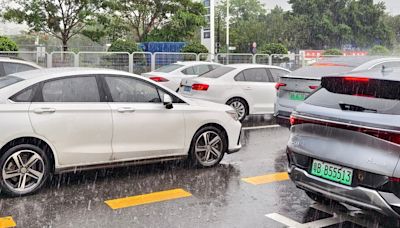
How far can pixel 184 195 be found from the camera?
5527mm

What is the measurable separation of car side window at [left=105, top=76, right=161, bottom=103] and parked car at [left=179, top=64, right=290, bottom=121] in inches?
162

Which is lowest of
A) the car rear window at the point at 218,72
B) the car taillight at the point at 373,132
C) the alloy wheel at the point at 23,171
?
the alloy wheel at the point at 23,171

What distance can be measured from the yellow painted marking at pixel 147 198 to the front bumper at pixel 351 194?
4.98ft

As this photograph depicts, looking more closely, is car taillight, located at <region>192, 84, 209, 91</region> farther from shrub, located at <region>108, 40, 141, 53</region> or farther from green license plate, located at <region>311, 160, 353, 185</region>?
shrub, located at <region>108, 40, 141, 53</region>

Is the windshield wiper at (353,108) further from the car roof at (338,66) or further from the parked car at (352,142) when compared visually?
the car roof at (338,66)

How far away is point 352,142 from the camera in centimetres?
407

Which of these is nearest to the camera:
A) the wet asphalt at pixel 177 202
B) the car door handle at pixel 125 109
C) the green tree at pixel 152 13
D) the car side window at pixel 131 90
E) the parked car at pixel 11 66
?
the wet asphalt at pixel 177 202

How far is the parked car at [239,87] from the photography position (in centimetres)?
1053

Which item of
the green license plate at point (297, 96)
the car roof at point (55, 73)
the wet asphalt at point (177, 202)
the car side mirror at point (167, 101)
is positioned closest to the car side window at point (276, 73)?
the green license plate at point (297, 96)

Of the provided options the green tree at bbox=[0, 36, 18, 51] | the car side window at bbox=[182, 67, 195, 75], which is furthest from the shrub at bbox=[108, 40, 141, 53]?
the car side window at bbox=[182, 67, 195, 75]

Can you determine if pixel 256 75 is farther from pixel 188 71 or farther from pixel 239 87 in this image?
pixel 188 71

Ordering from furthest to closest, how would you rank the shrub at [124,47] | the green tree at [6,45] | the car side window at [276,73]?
the shrub at [124,47], the green tree at [6,45], the car side window at [276,73]

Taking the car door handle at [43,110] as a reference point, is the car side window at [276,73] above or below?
above

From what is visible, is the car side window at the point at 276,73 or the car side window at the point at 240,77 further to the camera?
the car side window at the point at 276,73
